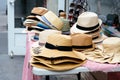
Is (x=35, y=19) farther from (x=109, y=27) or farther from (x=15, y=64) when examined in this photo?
(x=15, y=64)

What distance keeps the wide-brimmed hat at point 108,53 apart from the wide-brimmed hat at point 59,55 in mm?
82

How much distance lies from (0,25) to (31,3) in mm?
3293

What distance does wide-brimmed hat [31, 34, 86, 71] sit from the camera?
1554 mm

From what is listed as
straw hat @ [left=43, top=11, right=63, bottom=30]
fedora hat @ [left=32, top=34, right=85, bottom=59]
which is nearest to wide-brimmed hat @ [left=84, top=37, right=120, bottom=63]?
fedora hat @ [left=32, top=34, right=85, bottom=59]

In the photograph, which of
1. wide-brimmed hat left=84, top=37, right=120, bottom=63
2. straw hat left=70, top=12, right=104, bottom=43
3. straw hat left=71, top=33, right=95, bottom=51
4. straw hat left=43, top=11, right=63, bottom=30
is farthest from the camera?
straw hat left=43, top=11, right=63, bottom=30

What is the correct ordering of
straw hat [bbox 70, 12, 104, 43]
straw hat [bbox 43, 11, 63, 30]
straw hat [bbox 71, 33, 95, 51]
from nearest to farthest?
1. straw hat [bbox 71, 33, 95, 51]
2. straw hat [bbox 70, 12, 104, 43]
3. straw hat [bbox 43, 11, 63, 30]

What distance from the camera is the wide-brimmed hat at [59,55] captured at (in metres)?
1.55

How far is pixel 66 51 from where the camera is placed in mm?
1638

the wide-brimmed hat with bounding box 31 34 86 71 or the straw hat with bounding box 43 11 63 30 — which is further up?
the straw hat with bounding box 43 11 63 30

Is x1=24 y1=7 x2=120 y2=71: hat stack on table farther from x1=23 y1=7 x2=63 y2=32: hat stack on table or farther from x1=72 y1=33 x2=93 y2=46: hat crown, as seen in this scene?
x1=23 y1=7 x2=63 y2=32: hat stack on table

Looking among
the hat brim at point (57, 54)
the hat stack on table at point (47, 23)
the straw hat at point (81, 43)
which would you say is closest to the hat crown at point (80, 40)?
the straw hat at point (81, 43)

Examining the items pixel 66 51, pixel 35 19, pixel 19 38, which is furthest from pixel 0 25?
pixel 66 51

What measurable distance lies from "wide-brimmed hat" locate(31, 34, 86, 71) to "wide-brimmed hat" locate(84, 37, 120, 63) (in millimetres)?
82

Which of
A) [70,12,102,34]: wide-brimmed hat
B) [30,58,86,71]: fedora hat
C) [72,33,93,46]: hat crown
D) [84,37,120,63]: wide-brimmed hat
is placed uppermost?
[70,12,102,34]: wide-brimmed hat
